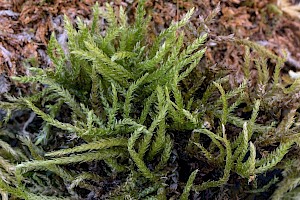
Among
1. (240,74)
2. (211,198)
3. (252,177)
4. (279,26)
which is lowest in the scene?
(211,198)

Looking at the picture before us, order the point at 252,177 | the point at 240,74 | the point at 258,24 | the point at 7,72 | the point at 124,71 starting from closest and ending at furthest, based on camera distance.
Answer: the point at 252,177 → the point at 124,71 → the point at 7,72 → the point at 240,74 → the point at 258,24

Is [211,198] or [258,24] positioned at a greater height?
[258,24]

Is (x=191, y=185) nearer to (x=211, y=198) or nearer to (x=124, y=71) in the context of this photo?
(x=211, y=198)

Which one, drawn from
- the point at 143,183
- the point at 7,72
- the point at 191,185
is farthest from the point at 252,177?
the point at 7,72

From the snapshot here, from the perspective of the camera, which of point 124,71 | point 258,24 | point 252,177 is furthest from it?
point 258,24

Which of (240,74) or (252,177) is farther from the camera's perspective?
(240,74)

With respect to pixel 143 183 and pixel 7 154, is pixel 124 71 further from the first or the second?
pixel 7 154

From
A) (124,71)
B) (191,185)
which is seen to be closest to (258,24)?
(124,71)
